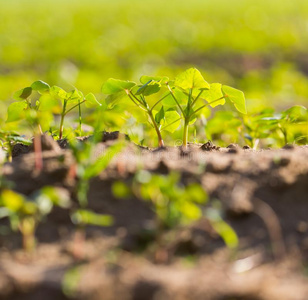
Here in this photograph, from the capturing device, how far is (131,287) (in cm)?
150

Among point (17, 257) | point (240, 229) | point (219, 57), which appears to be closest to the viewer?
point (17, 257)

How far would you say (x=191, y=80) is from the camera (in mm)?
2512

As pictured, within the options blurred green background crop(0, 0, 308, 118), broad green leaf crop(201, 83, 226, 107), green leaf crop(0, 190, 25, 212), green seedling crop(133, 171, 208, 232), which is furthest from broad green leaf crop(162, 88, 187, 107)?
blurred green background crop(0, 0, 308, 118)

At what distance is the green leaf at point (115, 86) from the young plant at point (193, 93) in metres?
0.16

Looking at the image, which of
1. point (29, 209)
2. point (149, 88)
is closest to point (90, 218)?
point (29, 209)

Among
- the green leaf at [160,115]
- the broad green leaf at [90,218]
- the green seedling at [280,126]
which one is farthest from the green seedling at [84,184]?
the green seedling at [280,126]

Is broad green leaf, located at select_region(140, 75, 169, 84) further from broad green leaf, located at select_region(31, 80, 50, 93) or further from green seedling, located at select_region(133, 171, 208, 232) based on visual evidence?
green seedling, located at select_region(133, 171, 208, 232)

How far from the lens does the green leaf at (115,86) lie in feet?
8.37

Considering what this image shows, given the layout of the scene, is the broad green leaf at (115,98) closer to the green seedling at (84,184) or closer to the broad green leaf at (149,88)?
the broad green leaf at (149,88)

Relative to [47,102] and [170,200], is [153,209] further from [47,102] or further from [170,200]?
[47,102]

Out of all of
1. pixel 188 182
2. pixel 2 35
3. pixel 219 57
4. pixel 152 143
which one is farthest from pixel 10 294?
pixel 2 35

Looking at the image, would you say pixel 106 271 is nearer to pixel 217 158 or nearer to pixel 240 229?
pixel 240 229

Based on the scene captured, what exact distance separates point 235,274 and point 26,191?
72cm

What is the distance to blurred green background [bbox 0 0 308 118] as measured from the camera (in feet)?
27.2
